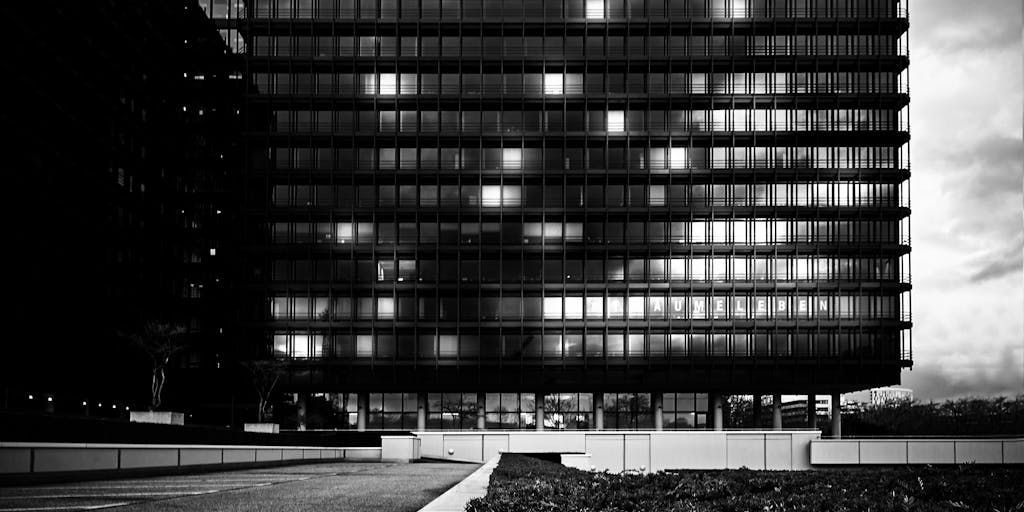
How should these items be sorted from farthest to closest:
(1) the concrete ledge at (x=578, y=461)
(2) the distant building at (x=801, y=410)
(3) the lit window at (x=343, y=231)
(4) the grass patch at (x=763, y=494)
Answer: (2) the distant building at (x=801, y=410)
(3) the lit window at (x=343, y=231)
(1) the concrete ledge at (x=578, y=461)
(4) the grass patch at (x=763, y=494)

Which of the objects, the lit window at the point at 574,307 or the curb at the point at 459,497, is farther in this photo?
the lit window at the point at 574,307

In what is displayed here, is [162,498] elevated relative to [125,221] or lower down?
lower down

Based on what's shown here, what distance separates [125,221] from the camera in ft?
268

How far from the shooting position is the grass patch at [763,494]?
872cm

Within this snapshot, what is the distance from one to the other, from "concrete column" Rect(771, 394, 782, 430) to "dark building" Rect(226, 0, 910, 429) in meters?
3.16

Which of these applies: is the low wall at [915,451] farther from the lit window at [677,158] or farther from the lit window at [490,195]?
the lit window at [490,195]

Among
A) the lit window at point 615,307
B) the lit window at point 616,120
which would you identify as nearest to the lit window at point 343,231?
the lit window at point 615,307

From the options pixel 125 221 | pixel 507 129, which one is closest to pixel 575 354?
pixel 507 129

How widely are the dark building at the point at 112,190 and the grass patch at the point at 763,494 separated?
2341 inches

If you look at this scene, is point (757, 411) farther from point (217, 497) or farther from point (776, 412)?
point (217, 497)

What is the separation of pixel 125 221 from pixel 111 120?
929cm

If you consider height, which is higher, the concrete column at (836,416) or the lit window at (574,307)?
the lit window at (574,307)

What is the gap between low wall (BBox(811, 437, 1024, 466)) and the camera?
31344 mm

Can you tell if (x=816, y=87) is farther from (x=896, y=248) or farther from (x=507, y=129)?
(x=507, y=129)
